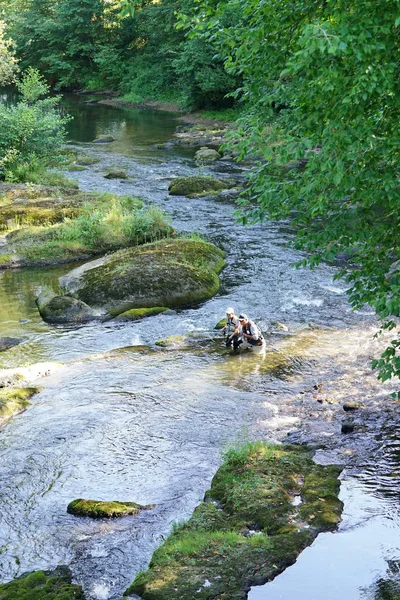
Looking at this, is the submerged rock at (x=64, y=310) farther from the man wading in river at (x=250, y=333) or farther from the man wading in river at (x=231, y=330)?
the man wading in river at (x=250, y=333)

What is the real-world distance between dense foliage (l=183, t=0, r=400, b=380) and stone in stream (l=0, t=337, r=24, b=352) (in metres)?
8.64

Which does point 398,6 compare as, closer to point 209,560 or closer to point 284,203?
point 284,203

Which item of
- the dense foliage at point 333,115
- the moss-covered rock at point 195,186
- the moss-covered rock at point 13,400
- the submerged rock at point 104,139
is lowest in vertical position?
the moss-covered rock at point 13,400

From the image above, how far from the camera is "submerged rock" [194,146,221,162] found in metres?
35.8

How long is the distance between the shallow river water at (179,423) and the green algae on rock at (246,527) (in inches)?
8.8

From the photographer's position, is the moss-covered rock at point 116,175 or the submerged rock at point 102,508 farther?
the moss-covered rock at point 116,175

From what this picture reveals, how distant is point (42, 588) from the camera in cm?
786

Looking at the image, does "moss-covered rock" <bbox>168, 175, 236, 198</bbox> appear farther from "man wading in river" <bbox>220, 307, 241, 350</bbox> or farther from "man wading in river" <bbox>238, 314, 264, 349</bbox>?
"man wading in river" <bbox>238, 314, 264, 349</bbox>

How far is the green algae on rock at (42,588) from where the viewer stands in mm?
7660

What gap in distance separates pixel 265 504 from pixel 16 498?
3.40 m

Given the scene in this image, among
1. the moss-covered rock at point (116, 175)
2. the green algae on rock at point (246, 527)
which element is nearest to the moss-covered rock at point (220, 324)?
the green algae on rock at point (246, 527)

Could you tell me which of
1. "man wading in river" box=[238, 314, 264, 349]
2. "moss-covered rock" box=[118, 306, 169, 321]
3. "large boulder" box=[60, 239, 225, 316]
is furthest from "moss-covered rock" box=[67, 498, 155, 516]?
"large boulder" box=[60, 239, 225, 316]

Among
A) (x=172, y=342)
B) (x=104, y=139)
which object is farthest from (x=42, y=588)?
(x=104, y=139)

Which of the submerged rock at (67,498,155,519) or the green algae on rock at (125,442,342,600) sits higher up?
the green algae on rock at (125,442,342,600)
